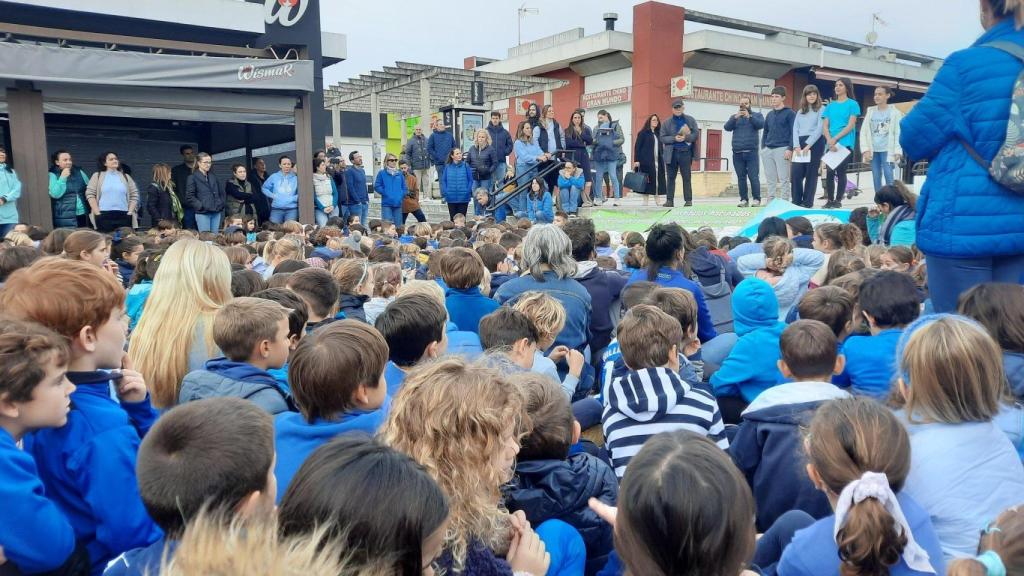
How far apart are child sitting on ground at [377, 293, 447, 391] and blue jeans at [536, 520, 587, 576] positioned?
1.20 m

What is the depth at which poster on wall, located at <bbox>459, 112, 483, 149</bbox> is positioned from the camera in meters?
17.4

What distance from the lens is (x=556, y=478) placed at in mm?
2031

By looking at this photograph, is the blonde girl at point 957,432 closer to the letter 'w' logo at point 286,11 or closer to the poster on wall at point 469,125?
the letter 'w' logo at point 286,11

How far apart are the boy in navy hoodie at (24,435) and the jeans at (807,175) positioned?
10.6 metres

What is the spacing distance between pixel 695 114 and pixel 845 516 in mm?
24661

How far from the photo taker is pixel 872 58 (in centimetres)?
2947

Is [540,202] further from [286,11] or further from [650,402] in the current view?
[650,402]

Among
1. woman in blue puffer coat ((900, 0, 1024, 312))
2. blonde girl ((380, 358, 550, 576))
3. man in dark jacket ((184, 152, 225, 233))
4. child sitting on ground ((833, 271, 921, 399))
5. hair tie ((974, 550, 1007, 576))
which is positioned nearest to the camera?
hair tie ((974, 550, 1007, 576))

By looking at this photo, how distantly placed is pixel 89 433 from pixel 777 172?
11.2 m

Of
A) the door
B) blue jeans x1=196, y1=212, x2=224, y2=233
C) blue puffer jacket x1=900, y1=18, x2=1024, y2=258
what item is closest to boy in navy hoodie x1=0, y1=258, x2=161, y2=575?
blue puffer jacket x1=900, y1=18, x2=1024, y2=258

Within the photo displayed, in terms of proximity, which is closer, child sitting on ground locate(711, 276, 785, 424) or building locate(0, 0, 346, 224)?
child sitting on ground locate(711, 276, 785, 424)

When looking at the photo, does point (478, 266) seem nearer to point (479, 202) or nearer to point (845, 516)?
point (845, 516)

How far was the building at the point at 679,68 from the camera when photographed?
76.7 feet

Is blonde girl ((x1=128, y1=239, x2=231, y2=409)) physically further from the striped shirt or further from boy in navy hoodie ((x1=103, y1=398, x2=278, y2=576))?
the striped shirt
